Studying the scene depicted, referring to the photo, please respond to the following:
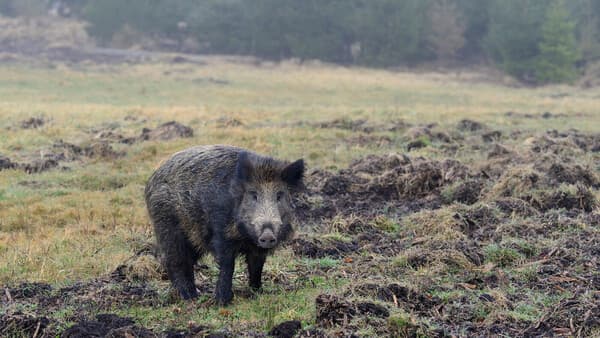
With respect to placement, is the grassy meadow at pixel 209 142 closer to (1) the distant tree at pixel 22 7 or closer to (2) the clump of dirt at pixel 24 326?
(2) the clump of dirt at pixel 24 326

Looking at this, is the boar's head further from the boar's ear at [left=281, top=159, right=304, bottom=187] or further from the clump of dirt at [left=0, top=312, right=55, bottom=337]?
the clump of dirt at [left=0, top=312, right=55, bottom=337]

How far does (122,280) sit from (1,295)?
3.94 ft

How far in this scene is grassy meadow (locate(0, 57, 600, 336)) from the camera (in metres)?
7.37

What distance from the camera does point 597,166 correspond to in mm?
15469

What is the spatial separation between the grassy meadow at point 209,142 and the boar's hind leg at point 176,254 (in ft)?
0.60

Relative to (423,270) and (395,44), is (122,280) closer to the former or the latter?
(423,270)

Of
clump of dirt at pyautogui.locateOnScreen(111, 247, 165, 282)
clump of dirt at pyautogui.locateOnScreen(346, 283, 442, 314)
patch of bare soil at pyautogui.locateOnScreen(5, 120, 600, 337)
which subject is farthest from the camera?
clump of dirt at pyautogui.locateOnScreen(111, 247, 165, 282)

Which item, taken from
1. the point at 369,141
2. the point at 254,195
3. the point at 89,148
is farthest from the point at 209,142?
the point at 254,195

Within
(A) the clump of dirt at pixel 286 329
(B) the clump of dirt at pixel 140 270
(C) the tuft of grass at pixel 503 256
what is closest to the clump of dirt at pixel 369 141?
(C) the tuft of grass at pixel 503 256

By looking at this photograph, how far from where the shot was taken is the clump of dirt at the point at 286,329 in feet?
20.4

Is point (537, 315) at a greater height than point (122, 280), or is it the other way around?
point (537, 315)

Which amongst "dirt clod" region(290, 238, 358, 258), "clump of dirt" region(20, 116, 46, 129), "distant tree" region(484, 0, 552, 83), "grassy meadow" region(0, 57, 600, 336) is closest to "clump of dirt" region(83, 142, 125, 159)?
"grassy meadow" region(0, 57, 600, 336)

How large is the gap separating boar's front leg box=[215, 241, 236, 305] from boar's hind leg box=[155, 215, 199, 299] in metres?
0.48

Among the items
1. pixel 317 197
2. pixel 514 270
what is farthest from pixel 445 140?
pixel 514 270
